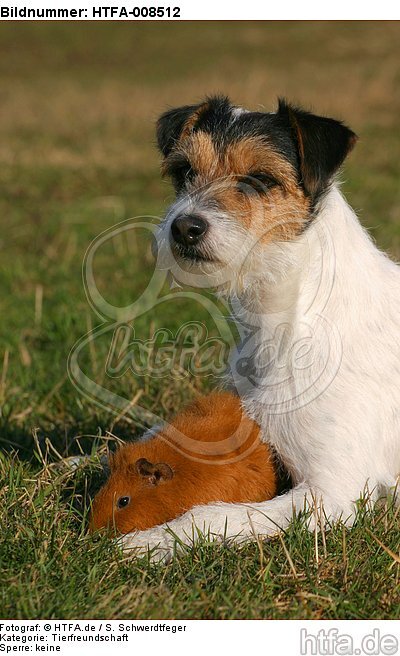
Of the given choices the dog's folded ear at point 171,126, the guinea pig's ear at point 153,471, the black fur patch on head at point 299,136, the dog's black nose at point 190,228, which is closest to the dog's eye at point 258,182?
the black fur patch on head at point 299,136

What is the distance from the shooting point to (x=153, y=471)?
4.57 meters

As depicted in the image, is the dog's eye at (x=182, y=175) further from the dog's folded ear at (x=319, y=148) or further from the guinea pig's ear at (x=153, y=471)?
the guinea pig's ear at (x=153, y=471)

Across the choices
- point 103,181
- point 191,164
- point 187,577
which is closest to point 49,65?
point 103,181

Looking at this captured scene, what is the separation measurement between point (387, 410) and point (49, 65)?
22036mm

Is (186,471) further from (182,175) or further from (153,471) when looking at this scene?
(182,175)

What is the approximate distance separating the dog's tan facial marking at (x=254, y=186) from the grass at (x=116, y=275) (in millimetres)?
1566

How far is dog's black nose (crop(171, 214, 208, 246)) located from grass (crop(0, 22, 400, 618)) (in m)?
1.44

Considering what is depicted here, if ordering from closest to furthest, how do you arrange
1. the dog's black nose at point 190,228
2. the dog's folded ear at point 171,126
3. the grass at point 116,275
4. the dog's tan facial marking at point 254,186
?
the grass at point 116,275
the dog's black nose at point 190,228
the dog's tan facial marking at point 254,186
the dog's folded ear at point 171,126

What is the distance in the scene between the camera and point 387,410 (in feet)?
16.1

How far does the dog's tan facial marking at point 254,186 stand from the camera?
481cm

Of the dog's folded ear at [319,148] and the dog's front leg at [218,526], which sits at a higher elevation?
the dog's folded ear at [319,148]

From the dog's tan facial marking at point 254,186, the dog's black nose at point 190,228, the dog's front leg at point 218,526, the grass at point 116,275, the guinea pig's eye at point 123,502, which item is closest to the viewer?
the grass at point 116,275

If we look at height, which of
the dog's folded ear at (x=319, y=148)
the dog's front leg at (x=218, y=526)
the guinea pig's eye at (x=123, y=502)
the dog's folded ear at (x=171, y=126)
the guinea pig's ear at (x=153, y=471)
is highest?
the dog's folded ear at (x=171, y=126)

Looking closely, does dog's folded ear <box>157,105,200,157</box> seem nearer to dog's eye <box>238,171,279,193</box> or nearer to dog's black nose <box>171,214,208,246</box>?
dog's eye <box>238,171,279,193</box>
